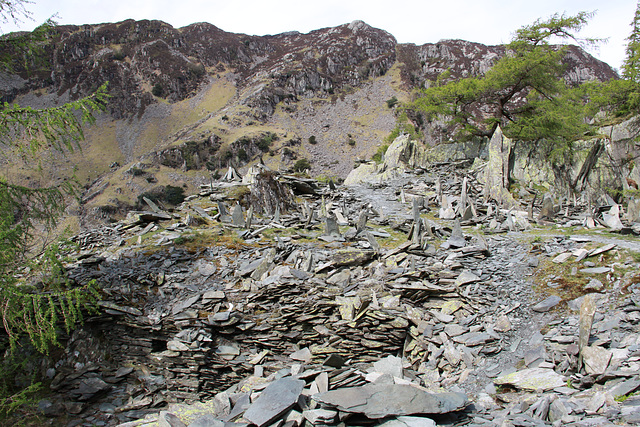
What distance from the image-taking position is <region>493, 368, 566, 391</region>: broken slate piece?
180 inches

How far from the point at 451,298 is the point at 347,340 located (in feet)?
8.68

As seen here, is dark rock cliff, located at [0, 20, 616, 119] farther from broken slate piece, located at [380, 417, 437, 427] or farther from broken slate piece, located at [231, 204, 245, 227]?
broken slate piece, located at [380, 417, 437, 427]

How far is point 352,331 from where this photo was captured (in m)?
7.52

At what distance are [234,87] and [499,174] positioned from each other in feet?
365

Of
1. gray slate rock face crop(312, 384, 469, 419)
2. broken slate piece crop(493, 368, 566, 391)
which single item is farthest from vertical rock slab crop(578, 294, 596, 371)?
gray slate rock face crop(312, 384, 469, 419)

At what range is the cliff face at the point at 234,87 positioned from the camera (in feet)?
263

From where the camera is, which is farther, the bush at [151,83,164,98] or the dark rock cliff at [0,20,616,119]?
the bush at [151,83,164,98]

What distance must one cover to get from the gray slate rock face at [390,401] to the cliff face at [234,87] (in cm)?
6803

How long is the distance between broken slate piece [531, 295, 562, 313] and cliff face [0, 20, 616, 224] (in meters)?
65.7

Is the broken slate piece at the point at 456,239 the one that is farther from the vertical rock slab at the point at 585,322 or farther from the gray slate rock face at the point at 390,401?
the gray slate rock face at the point at 390,401

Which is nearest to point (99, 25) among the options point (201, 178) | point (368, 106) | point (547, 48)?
point (201, 178)

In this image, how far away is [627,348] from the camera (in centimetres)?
458

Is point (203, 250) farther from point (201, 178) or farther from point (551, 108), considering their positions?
point (201, 178)

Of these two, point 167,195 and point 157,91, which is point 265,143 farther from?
point 157,91
